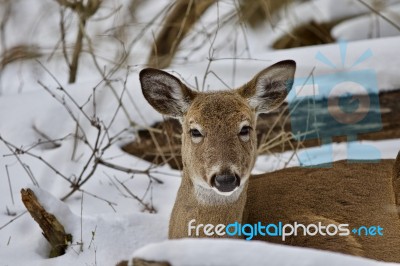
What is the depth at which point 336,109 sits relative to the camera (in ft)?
21.1

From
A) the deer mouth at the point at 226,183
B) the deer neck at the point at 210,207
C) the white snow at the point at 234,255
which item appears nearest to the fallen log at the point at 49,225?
the deer neck at the point at 210,207

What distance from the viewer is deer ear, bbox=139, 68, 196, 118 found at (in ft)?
15.0

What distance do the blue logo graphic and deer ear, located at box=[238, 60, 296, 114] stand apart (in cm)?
147

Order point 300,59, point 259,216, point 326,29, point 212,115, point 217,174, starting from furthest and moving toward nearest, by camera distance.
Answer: point 326,29
point 300,59
point 259,216
point 212,115
point 217,174

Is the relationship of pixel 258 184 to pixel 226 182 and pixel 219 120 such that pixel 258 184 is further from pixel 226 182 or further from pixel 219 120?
pixel 226 182

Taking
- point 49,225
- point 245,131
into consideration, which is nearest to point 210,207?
point 245,131

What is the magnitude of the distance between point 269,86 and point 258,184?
637 millimetres

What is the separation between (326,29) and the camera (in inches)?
384

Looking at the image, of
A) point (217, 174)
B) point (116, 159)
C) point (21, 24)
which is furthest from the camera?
point (21, 24)

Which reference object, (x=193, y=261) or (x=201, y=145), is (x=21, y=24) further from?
(x=193, y=261)

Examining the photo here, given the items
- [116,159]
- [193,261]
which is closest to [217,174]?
[193,261]

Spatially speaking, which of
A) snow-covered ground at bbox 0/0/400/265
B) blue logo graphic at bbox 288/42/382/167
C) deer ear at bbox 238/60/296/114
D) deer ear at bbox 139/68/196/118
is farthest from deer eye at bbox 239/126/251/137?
blue logo graphic at bbox 288/42/382/167

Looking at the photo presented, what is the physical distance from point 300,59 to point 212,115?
2690 mm

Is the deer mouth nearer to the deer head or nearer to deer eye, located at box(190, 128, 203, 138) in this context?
the deer head
